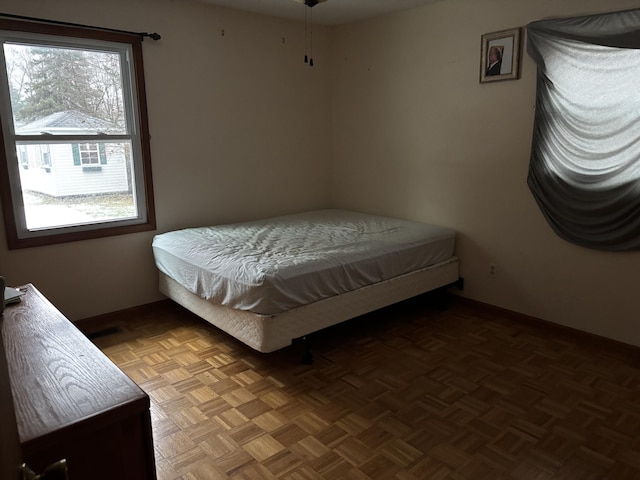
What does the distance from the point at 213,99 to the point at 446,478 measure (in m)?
3.26

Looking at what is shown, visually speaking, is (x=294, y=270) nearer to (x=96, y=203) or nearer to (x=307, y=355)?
(x=307, y=355)

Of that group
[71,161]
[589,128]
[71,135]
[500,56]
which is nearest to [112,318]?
[71,161]

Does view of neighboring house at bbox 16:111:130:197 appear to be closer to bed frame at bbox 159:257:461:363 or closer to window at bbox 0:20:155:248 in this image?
window at bbox 0:20:155:248

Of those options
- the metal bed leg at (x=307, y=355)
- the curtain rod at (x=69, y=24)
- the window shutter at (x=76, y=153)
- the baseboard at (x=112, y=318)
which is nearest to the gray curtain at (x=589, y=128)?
the metal bed leg at (x=307, y=355)

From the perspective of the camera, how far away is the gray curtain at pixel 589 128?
2748mm

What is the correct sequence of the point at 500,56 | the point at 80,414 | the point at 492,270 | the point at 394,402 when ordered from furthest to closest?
the point at 492,270, the point at 500,56, the point at 394,402, the point at 80,414

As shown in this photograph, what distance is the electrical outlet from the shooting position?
3621mm

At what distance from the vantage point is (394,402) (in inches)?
96.3

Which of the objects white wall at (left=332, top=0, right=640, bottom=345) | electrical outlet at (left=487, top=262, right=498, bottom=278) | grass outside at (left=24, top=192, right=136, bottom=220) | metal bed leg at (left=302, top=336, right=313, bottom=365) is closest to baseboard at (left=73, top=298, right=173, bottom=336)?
grass outside at (left=24, top=192, right=136, bottom=220)

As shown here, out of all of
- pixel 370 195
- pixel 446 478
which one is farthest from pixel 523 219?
pixel 446 478

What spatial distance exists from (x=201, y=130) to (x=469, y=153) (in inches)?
86.7

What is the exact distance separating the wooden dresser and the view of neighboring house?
2.22 metres

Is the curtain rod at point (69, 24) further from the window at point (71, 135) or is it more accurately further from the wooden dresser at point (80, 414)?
the wooden dresser at point (80, 414)

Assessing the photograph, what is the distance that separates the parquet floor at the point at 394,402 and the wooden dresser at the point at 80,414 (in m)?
0.93
